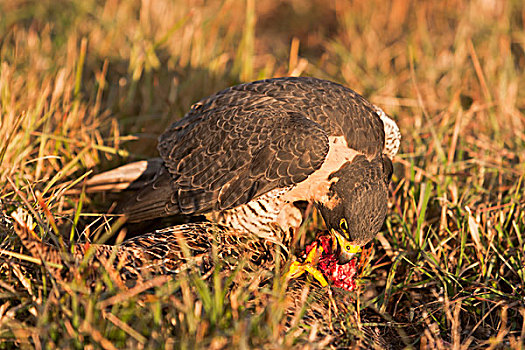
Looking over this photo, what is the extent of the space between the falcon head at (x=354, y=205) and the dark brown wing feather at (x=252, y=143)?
20cm

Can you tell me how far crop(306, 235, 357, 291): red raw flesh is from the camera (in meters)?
3.32

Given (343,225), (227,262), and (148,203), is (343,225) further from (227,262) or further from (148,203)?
(148,203)

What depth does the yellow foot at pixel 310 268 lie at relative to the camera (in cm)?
334

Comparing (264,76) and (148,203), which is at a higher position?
(264,76)

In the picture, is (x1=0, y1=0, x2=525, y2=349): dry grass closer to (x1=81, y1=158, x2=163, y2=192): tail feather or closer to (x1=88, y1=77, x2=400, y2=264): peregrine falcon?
(x1=81, y1=158, x2=163, y2=192): tail feather

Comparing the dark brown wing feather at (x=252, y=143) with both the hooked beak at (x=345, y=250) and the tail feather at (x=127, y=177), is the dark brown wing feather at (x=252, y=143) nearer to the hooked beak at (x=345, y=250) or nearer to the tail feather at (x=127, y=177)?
the tail feather at (x=127, y=177)

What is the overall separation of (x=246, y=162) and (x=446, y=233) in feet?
4.97

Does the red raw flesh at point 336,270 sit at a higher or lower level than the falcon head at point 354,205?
lower

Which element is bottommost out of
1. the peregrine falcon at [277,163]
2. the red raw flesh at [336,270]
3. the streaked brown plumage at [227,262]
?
the red raw flesh at [336,270]

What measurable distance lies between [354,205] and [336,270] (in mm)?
465

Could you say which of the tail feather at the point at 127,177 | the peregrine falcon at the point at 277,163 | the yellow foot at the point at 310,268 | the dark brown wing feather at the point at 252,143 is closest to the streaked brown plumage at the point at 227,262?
the yellow foot at the point at 310,268

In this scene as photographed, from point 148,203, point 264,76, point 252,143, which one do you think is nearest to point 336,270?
point 252,143

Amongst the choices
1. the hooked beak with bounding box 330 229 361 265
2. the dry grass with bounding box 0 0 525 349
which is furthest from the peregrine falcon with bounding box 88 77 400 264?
the dry grass with bounding box 0 0 525 349

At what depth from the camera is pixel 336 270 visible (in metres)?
3.33
